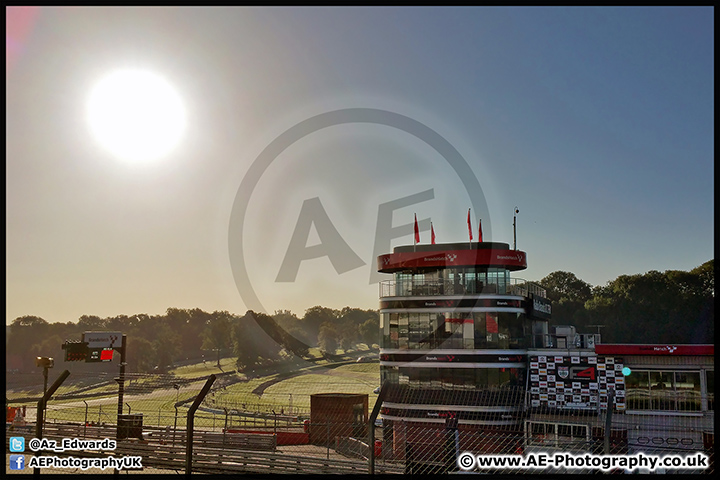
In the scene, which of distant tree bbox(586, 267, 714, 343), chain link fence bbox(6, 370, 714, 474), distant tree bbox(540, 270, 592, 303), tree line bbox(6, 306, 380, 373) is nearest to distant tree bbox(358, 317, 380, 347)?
tree line bbox(6, 306, 380, 373)

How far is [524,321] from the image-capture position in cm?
3597

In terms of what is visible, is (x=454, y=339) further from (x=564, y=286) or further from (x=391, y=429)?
(x=564, y=286)

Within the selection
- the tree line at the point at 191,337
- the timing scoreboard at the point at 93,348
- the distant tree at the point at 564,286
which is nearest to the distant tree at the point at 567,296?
the distant tree at the point at 564,286

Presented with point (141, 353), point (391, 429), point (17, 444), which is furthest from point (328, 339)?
point (17, 444)

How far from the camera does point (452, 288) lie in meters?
35.3

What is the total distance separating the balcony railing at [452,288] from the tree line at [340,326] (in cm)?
1665

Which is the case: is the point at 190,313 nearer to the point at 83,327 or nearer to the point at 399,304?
the point at 83,327

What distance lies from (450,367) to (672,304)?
242 feet

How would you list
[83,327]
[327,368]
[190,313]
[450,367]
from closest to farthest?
[450,367] < [327,368] < [83,327] < [190,313]

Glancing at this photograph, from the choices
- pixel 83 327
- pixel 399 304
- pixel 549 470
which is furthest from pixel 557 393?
pixel 83 327

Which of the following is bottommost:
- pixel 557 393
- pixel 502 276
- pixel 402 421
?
pixel 402 421

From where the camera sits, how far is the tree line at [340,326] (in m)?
90.6

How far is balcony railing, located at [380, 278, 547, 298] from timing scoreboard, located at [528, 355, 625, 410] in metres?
→ 4.70

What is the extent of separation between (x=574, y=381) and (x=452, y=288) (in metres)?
8.72
